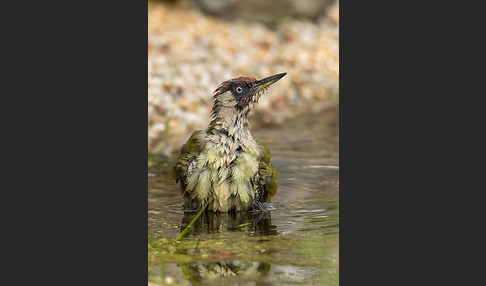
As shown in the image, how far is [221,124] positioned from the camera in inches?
286

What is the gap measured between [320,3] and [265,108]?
5527 mm

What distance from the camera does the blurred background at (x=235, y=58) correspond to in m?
11.4

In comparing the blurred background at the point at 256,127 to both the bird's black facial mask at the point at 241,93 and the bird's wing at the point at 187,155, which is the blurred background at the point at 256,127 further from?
the bird's black facial mask at the point at 241,93

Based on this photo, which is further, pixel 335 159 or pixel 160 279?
pixel 335 159

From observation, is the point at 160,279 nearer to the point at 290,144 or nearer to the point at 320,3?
the point at 290,144

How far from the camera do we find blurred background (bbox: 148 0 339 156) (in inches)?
448

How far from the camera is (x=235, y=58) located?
1389cm

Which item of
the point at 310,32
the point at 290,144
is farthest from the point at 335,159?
the point at 310,32

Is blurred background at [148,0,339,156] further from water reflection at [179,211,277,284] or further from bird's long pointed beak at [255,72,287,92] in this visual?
water reflection at [179,211,277,284]

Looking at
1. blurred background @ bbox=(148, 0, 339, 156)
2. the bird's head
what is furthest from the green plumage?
blurred background @ bbox=(148, 0, 339, 156)

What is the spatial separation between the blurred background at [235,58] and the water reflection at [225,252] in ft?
9.40

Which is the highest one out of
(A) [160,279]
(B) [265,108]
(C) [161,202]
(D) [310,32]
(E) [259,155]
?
(D) [310,32]

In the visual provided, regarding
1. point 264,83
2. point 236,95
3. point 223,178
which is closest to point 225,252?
point 223,178

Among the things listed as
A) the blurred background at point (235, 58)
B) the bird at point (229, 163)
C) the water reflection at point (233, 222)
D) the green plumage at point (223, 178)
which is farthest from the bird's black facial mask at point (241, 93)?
the blurred background at point (235, 58)
